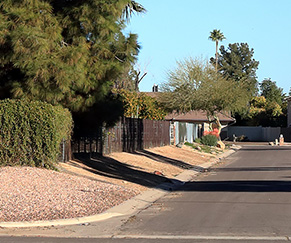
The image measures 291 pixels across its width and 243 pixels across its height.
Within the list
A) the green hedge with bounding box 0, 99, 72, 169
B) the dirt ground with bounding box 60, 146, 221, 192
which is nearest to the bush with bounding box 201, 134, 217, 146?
the dirt ground with bounding box 60, 146, 221, 192

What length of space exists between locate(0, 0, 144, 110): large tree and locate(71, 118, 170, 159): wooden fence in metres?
Answer: 3.74

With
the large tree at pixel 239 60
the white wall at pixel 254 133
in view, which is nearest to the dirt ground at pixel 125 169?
the white wall at pixel 254 133

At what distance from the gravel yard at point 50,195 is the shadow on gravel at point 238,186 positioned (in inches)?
123

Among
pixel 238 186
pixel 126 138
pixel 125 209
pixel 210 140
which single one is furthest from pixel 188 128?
pixel 125 209

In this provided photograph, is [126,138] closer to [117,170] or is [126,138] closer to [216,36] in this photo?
[117,170]

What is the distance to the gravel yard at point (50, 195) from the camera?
12.1m

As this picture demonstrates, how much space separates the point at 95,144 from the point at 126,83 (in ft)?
104

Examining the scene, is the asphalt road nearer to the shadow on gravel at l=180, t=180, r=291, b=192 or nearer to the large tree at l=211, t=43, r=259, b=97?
the shadow on gravel at l=180, t=180, r=291, b=192

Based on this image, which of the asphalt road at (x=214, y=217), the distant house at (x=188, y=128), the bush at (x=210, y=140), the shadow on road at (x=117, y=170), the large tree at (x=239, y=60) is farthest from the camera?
the large tree at (x=239, y=60)

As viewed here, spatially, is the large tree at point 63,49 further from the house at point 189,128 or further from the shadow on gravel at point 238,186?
the house at point 189,128

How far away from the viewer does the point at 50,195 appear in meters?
13.9

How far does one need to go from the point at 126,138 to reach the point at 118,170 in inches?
313

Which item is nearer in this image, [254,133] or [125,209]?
[125,209]

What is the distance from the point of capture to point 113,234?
10391mm
